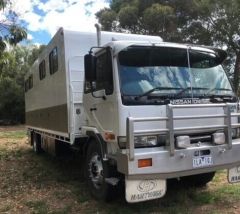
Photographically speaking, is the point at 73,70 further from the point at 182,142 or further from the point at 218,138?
the point at 218,138

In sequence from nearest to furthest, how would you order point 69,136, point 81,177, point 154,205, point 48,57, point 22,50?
point 154,205 → point 69,136 → point 81,177 → point 48,57 → point 22,50

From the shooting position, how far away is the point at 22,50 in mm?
48812

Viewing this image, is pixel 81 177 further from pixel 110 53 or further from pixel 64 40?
pixel 110 53

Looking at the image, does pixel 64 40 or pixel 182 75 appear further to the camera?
pixel 64 40

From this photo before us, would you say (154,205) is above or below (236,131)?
below

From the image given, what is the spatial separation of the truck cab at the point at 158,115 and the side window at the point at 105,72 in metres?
0.02

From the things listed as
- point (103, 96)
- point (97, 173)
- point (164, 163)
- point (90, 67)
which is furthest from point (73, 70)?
point (164, 163)

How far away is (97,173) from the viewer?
23.2 feet

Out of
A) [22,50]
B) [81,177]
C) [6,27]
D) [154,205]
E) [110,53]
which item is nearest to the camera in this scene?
[110,53]

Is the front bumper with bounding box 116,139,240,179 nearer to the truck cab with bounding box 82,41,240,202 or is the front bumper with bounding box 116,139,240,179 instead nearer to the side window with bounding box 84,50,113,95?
the truck cab with bounding box 82,41,240,202

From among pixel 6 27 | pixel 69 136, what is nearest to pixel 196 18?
pixel 6 27

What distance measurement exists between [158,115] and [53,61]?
397cm

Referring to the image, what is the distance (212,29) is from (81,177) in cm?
1806

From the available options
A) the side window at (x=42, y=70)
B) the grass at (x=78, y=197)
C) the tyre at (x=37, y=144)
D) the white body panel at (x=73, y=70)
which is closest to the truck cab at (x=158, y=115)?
the grass at (x=78, y=197)
